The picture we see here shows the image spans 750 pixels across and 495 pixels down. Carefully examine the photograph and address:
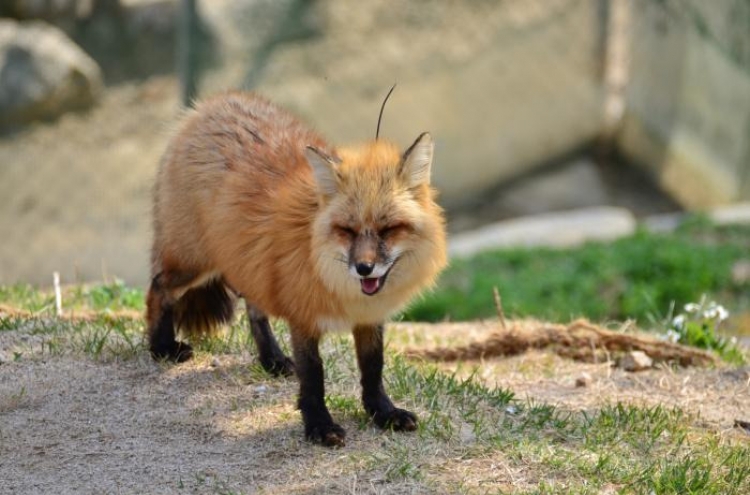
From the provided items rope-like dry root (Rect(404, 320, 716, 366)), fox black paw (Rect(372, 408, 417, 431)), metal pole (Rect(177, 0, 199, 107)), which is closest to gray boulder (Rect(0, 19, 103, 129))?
metal pole (Rect(177, 0, 199, 107))

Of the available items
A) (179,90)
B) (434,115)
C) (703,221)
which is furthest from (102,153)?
(703,221)

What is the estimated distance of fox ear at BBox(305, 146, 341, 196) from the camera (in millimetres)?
4570

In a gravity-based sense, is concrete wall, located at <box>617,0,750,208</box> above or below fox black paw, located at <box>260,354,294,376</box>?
above

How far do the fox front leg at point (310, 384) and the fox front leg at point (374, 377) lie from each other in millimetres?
235

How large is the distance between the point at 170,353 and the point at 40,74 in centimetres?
638

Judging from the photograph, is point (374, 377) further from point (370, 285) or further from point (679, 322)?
point (679, 322)

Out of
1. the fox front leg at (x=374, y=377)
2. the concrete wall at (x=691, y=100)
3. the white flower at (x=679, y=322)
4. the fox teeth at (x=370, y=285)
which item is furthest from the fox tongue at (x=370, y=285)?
the concrete wall at (x=691, y=100)

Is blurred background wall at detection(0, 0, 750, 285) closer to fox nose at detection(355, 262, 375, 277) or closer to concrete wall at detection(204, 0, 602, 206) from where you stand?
concrete wall at detection(204, 0, 602, 206)

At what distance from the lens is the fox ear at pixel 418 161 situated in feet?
15.1

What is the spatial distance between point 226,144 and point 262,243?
26.9 inches

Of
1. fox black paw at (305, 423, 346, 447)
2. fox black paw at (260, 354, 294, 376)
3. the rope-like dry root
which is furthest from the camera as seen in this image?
the rope-like dry root

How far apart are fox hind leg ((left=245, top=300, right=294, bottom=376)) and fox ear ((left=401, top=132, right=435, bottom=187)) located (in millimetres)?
1373

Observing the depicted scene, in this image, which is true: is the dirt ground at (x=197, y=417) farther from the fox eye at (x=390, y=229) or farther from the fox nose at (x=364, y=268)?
the fox eye at (x=390, y=229)

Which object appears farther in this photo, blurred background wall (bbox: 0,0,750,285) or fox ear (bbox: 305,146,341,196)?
blurred background wall (bbox: 0,0,750,285)
